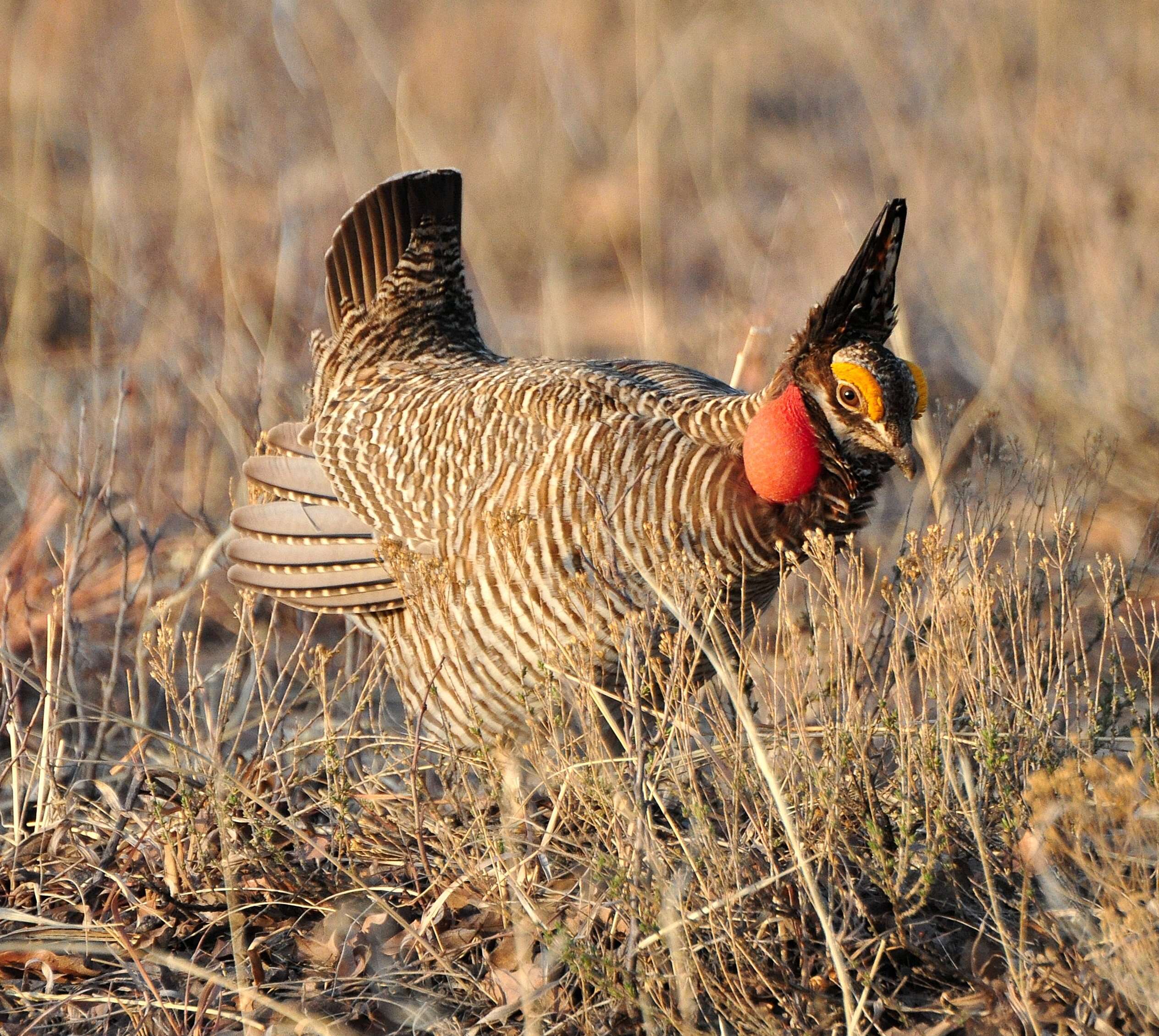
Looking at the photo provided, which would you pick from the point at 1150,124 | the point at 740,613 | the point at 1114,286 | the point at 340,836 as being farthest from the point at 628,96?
the point at 340,836

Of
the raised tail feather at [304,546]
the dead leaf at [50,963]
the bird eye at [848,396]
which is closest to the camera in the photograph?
the dead leaf at [50,963]

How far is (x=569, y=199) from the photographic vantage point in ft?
30.6

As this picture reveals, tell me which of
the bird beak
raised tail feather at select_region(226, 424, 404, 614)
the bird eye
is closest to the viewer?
the bird beak

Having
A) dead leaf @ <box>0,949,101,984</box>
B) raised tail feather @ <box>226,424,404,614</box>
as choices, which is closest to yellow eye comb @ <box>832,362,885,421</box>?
raised tail feather @ <box>226,424,404,614</box>

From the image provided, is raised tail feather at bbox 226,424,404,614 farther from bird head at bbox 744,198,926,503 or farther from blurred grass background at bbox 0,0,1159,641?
bird head at bbox 744,198,926,503

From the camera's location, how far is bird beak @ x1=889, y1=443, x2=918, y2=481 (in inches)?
128

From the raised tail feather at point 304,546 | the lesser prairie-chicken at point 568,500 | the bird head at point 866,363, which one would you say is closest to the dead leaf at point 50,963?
the lesser prairie-chicken at point 568,500

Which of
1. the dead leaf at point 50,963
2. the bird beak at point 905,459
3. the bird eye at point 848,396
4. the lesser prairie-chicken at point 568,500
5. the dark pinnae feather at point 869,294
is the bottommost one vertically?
the dead leaf at point 50,963

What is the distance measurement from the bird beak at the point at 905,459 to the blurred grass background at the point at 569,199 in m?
0.66

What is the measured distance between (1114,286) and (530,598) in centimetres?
332

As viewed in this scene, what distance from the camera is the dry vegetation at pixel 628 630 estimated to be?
2.52 meters

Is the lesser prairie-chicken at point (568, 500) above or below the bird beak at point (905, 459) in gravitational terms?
below

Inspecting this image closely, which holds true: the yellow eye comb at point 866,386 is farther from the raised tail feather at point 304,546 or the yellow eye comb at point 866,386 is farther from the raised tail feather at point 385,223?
the raised tail feather at point 385,223

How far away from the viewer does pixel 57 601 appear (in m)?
3.57
